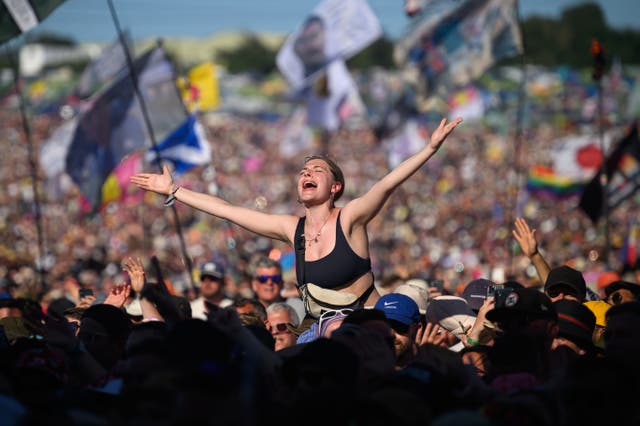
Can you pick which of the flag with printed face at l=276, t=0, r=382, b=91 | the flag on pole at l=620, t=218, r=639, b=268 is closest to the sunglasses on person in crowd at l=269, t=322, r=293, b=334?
the flag on pole at l=620, t=218, r=639, b=268

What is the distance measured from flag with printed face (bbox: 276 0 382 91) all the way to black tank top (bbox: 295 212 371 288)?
10848 millimetres

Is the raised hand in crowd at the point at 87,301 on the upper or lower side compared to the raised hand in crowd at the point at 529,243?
upper

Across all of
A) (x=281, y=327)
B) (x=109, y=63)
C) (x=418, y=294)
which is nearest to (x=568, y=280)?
(x=418, y=294)

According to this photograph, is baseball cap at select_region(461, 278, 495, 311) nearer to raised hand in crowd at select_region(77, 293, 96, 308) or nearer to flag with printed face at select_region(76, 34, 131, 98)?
raised hand in crowd at select_region(77, 293, 96, 308)

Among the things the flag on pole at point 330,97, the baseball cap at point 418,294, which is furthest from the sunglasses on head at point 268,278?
the flag on pole at point 330,97

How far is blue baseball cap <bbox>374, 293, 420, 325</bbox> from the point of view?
470 centimetres

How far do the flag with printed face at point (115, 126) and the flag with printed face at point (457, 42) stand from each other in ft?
15.8

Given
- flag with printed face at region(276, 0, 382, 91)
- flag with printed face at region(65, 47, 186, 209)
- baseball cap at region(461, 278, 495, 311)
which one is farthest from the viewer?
flag with printed face at region(276, 0, 382, 91)

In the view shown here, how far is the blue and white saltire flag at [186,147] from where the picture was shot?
1202 centimetres

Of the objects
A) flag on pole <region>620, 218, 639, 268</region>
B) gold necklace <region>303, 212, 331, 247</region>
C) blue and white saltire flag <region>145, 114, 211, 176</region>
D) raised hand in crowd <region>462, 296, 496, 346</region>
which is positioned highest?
blue and white saltire flag <region>145, 114, 211, 176</region>

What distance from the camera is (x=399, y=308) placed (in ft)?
15.6

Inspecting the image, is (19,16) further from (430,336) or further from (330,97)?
(330,97)

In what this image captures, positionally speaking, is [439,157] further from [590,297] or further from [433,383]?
[433,383]

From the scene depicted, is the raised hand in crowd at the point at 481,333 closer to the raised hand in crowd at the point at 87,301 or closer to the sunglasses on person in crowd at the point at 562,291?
the sunglasses on person in crowd at the point at 562,291
